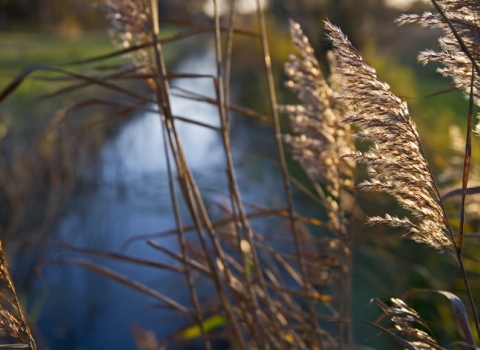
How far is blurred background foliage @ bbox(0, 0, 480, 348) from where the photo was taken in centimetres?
272

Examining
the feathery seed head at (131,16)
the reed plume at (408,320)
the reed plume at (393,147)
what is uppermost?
the feathery seed head at (131,16)

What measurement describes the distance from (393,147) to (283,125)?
271 inches

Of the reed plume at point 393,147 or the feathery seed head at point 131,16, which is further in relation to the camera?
the feathery seed head at point 131,16

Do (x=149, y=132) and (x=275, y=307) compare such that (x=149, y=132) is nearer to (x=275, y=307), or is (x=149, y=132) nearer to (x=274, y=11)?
(x=275, y=307)

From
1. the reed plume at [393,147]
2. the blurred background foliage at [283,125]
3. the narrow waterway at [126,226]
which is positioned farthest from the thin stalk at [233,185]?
the reed plume at [393,147]

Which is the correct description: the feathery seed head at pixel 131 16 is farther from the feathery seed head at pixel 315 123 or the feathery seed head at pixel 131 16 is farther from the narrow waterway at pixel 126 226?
the narrow waterway at pixel 126 226

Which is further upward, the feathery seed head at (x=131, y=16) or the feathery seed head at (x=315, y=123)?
the feathery seed head at (x=131, y=16)

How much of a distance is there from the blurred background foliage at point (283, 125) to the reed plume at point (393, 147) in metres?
0.07

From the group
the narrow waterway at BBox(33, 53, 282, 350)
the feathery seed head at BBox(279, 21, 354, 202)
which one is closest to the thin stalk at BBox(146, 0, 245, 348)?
the feathery seed head at BBox(279, 21, 354, 202)

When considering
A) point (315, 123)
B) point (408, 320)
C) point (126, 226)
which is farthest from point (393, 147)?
point (126, 226)

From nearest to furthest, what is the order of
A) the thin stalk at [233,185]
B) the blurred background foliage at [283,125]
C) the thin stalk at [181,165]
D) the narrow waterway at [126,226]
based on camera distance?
the thin stalk at [181,165] < the thin stalk at [233,185] < the blurred background foliage at [283,125] < the narrow waterway at [126,226]

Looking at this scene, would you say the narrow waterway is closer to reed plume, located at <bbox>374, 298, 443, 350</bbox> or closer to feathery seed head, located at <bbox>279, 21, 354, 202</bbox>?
feathery seed head, located at <bbox>279, 21, 354, 202</bbox>

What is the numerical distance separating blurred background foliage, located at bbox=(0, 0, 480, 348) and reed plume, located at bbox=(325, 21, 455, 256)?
0.24 feet

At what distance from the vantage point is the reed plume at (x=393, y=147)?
607mm
